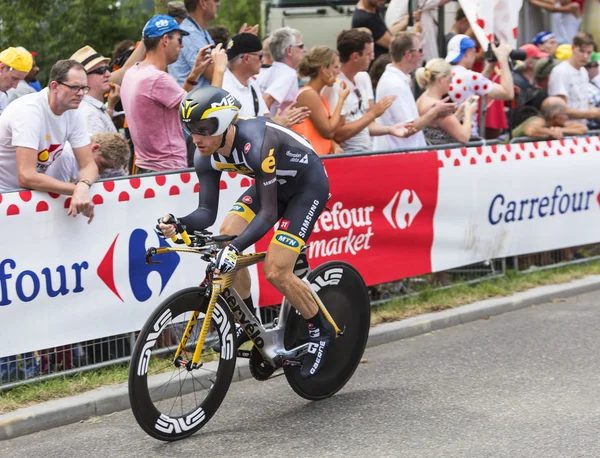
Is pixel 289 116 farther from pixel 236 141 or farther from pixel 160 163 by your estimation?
pixel 236 141

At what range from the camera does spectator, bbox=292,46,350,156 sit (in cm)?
909

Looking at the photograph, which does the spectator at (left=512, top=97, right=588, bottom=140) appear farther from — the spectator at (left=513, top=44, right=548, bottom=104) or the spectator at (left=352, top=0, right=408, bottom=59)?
the spectator at (left=352, top=0, right=408, bottom=59)

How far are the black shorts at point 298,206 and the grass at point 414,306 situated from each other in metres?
1.61

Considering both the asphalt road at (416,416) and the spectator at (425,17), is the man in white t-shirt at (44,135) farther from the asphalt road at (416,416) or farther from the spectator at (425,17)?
the spectator at (425,17)

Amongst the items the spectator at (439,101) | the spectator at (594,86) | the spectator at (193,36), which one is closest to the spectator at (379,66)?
the spectator at (439,101)

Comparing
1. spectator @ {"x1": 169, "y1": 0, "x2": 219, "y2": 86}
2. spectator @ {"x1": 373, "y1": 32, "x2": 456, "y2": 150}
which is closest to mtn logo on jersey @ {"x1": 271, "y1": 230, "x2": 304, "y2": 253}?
spectator @ {"x1": 169, "y1": 0, "x2": 219, "y2": 86}

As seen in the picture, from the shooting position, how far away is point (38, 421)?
250 inches

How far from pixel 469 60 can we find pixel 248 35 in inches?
114

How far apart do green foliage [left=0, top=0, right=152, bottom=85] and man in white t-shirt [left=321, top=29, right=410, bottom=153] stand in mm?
8608

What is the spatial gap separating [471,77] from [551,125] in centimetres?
135

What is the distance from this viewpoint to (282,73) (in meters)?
9.46

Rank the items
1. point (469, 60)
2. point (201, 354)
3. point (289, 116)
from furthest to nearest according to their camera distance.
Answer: point (469, 60), point (289, 116), point (201, 354)

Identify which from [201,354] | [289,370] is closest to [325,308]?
[289,370]

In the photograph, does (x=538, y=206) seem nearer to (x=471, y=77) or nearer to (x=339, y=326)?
(x=471, y=77)
